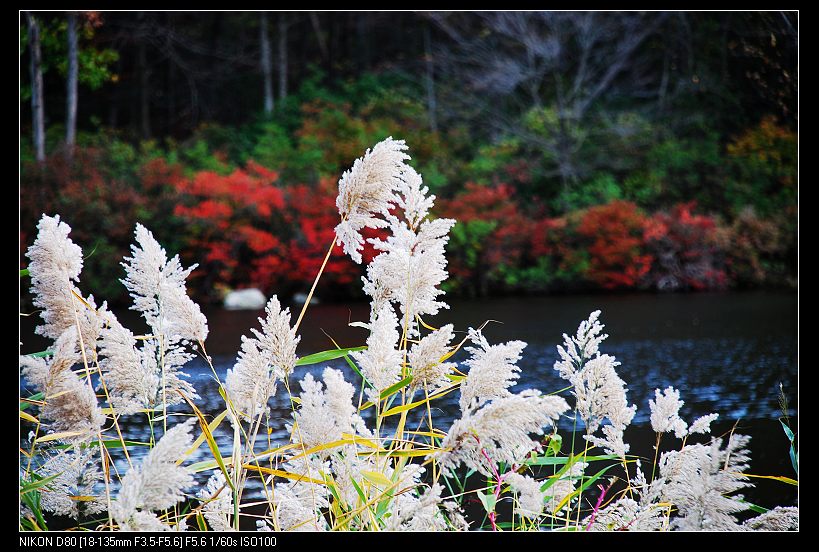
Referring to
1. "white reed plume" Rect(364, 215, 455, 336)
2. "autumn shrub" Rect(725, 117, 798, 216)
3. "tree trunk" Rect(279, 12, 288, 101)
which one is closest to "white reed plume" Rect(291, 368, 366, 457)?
"white reed plume" Rect(364, 215, 455, 336)

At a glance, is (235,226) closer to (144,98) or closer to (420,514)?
(144,98)

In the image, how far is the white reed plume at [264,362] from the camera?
1.65 meters

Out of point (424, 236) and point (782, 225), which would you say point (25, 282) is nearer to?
point (424, 236)

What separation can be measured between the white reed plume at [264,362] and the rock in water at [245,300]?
1424 centimetres

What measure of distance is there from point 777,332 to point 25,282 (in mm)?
10371

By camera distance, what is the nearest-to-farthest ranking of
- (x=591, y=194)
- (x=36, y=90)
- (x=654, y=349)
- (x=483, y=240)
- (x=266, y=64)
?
(x=654, y=349)
(x=36, y=90)
(x=483, y=240)
(x=591, y=194)
(x=266, y=64)

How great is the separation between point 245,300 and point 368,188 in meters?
14.6

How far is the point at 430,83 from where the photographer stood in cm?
2316

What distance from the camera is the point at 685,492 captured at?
1779 mm

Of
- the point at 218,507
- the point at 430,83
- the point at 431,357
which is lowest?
the point at 218,507

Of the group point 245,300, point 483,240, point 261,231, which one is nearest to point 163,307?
point 245,300

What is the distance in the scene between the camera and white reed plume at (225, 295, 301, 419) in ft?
5.41

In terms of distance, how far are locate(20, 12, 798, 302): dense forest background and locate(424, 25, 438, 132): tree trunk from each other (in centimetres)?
10
